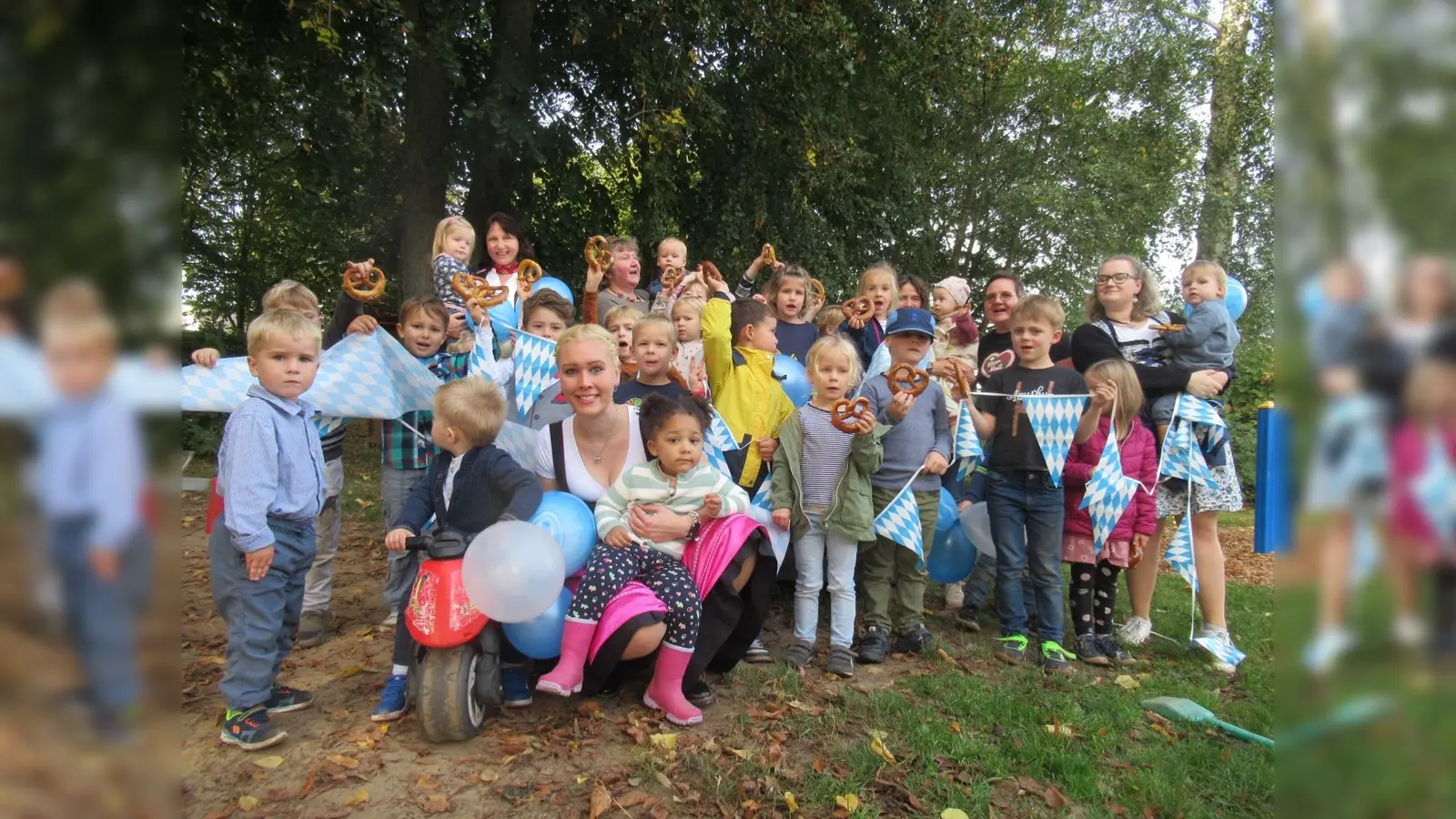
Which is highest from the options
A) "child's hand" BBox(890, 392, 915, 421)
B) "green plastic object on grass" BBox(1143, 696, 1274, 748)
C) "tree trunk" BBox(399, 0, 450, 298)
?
"tree trunk" BBox(399, 0, 450, 298)

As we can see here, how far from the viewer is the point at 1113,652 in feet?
15.2

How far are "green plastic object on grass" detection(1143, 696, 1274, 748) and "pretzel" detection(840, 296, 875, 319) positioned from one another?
2.78 meters

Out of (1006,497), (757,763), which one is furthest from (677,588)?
(1006,497)

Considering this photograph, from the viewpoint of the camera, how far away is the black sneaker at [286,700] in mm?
3564

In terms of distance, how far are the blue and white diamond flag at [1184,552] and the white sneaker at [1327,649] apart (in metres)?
4.73

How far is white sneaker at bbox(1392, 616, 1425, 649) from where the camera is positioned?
40 cm

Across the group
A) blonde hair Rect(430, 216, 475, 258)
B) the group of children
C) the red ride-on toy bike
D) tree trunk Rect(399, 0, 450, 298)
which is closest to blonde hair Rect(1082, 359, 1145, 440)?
the group of children

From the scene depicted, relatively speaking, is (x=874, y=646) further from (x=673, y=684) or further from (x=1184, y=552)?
(x=1184, y=552)

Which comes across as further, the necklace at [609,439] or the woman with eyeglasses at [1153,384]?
the woman with eyeglasses at [1153,384]

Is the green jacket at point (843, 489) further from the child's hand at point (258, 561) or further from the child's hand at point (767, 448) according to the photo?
the child's hand at point (258, 561)

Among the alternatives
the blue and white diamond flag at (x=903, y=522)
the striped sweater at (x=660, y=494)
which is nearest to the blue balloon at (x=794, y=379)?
the blue and white diamond flag at (x=903, y=522)

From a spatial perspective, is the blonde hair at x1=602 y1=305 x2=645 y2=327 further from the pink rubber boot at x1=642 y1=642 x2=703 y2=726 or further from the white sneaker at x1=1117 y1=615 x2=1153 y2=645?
the white sneaker at x1=1117 y1=615 x2=1153 y2=645

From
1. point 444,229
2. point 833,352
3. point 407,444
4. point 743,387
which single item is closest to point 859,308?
point 743,387

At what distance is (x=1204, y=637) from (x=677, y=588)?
3.11 metres
